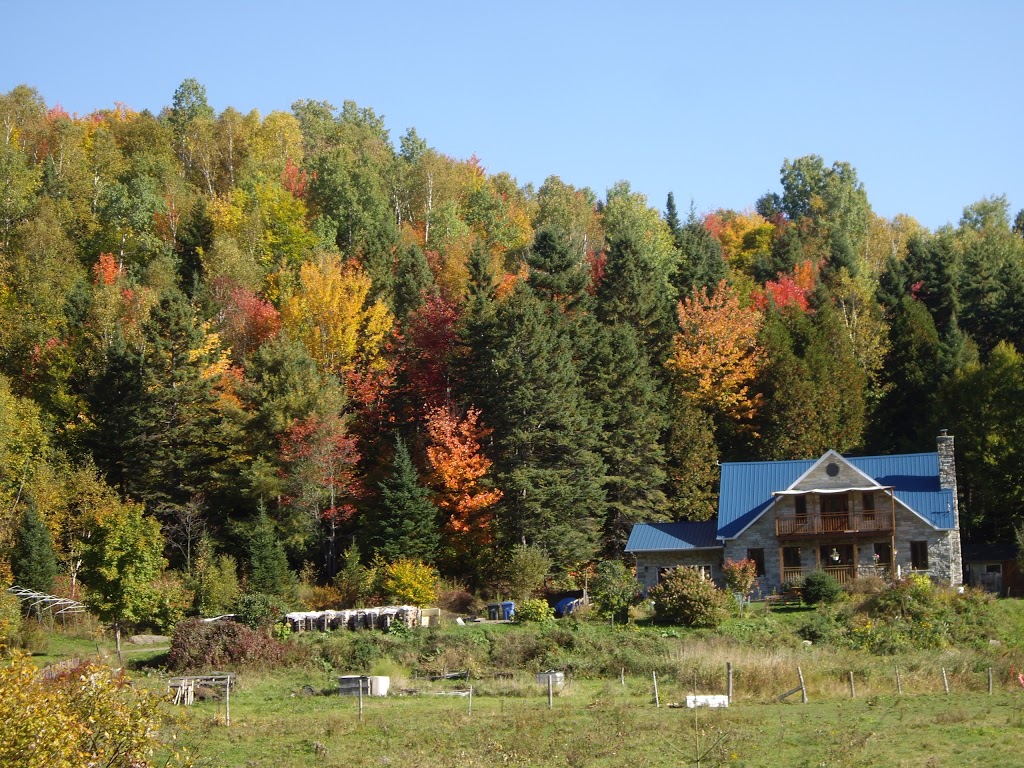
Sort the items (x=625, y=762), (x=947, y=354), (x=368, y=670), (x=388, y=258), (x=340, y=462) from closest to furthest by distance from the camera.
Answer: (x=625, y=762), (x=368, y=670), (x=340, y=462), (x=947, y=354), (x=388, y=258)

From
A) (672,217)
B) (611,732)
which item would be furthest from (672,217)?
(611,732)

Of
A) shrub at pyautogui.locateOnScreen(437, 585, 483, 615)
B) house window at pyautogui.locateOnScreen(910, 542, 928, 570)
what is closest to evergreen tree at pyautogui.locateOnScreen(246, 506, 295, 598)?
shrub at pyautogui.locateOnScreen(437, 585, 483, 615)

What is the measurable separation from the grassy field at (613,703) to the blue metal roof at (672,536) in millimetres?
7487

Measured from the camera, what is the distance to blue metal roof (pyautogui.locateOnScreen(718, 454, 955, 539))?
55469mm

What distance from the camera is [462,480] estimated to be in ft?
190

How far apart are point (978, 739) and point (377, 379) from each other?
43.0 m

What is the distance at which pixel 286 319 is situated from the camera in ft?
229

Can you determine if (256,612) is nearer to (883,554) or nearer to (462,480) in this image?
(462,480)

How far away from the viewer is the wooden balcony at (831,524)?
54.8 m

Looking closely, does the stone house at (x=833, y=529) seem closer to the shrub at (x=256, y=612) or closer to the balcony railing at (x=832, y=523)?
the balcony railing at (x=832, y=523)

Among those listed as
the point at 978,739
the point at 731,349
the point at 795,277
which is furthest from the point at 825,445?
the point at 978,739

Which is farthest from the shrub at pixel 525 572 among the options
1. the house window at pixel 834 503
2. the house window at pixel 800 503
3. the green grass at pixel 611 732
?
the green grass at pixel 611 732

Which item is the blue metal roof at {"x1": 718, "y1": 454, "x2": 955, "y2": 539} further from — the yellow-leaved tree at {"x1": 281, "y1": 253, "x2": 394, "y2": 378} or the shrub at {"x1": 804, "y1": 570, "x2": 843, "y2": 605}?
the yellow-leaved tree at {"x1": 281, "y1": 253, "x2": 394, "y2": 378}

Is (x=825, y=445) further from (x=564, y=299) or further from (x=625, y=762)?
(x=625, y=762)
